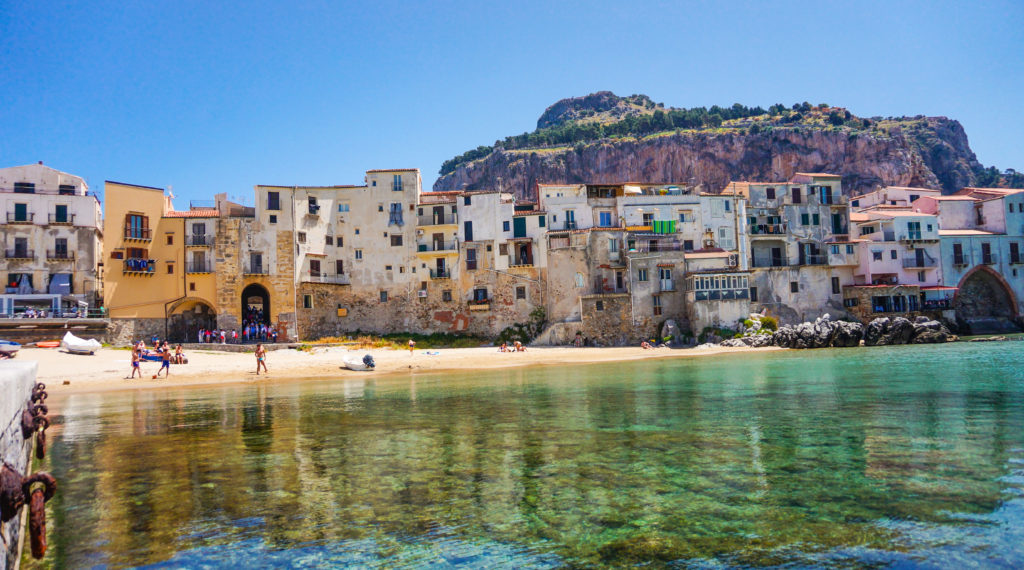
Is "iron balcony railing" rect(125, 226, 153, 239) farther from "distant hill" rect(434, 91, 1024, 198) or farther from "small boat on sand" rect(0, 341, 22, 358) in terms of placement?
"distant hill" rect(434, 91, 1024, 198)

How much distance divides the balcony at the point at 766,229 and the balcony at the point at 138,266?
5147 cm

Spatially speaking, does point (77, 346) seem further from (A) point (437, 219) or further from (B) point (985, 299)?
(B) point (985, 299)

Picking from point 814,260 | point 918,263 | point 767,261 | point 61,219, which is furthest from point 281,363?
point 918,263

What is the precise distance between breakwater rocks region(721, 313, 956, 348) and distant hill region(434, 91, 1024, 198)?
57106 mm

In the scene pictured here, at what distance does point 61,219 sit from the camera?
46.2 m

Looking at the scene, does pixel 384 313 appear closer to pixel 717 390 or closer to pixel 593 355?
pixel 593 355

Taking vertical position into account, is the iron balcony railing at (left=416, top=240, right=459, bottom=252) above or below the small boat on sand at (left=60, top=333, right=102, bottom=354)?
above

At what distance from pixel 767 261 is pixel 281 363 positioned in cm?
4355

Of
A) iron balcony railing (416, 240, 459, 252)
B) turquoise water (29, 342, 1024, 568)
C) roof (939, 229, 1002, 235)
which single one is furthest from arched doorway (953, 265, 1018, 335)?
turquoise water (29, 342, 1024, 568)

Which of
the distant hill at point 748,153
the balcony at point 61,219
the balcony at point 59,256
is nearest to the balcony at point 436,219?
the balcony at point 61,219

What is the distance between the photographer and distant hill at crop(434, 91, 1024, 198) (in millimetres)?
105375

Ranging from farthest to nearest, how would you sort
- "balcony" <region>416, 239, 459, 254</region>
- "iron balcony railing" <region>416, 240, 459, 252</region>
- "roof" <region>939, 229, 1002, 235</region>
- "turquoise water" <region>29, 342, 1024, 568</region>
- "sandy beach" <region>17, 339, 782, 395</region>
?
"roof" <region>939, 229, 1002, 235</region>
"iron balcony railing" <region>416, 240, 459, 252</region>
"balcony" <region>416, 239, 459, 254</region>
"sandy beach" <region>17, 339, 782, 395</region>
"turquoise water" <region>29, 342, 1024, 568</region>

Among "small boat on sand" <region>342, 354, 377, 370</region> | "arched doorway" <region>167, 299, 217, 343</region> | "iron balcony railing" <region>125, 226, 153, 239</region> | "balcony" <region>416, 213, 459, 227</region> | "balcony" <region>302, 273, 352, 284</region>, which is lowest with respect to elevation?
"small boat on sand" <region>342, 354, 377, 370</region>

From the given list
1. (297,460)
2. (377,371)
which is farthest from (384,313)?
(297,460)
